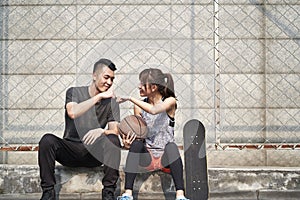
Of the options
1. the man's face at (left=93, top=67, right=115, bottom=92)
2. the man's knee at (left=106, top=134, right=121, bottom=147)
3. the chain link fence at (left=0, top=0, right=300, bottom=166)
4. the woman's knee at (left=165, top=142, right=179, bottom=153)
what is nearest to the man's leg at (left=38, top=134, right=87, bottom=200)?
the man's knee at (left=106, top=134, right=121, bottom=147)

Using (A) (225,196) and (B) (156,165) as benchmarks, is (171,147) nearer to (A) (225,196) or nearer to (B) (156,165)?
(B) (156,165)

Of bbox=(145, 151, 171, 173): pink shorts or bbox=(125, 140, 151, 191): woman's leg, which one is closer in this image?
bbox=(125, 140, 151, 191): woman's leg

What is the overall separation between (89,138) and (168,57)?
1349mm

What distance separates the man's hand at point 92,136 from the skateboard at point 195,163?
2.12 feet

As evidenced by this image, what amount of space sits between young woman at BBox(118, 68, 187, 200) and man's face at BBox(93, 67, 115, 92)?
0.16 metres

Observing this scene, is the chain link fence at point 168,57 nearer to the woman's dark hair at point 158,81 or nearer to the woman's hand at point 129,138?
the woman's dark hair at point 158,81

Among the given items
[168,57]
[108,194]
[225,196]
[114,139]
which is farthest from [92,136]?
[168,57]

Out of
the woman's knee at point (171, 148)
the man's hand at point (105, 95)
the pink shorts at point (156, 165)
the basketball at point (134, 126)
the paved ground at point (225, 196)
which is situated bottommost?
the paved ground at point (225, 196)

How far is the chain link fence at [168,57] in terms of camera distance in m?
3.99

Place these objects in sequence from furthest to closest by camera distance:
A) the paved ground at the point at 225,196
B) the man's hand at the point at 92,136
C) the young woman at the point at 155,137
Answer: the paved ground at the point at 225,196 < the man's hand at the point at 92,136 < the young woman at the point at 155,137

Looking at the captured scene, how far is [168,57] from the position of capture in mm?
4023

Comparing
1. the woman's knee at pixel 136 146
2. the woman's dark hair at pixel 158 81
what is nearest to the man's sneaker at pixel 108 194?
the woman's knee at pixel 136 146

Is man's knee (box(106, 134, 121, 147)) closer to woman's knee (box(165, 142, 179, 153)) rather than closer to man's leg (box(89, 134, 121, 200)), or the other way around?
man's leg (box(89, 134, 121, 200))

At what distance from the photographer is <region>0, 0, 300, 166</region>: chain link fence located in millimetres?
3986
